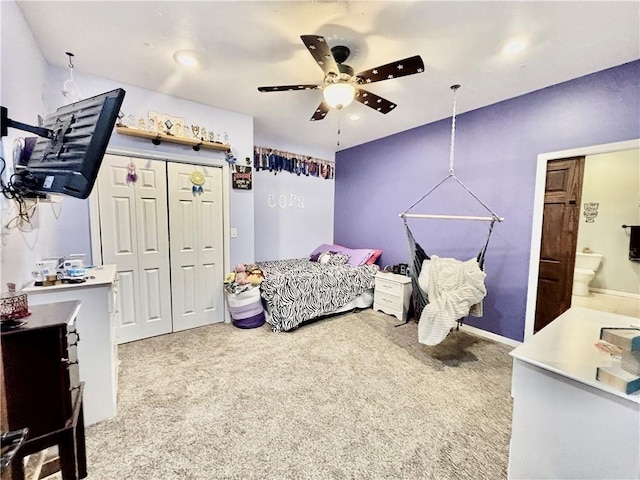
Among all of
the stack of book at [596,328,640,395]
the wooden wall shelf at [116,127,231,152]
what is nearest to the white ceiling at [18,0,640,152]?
the wooden wall shelf at [116,127,231,152]

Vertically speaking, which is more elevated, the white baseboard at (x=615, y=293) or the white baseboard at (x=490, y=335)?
the white baseboard at (x=615, y=293)

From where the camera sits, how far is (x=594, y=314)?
153 cm

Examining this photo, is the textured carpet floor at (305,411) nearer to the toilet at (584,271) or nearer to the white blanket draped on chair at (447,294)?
the white blanket draped on chair at (447,294)

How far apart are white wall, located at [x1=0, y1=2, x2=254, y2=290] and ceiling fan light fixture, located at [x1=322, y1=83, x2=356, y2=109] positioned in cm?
166

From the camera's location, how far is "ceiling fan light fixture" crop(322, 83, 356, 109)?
6.70 ft

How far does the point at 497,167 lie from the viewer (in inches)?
118

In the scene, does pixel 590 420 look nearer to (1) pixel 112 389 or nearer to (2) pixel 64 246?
(1) pixel 112 389

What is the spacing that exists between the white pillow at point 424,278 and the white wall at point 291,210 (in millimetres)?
2418

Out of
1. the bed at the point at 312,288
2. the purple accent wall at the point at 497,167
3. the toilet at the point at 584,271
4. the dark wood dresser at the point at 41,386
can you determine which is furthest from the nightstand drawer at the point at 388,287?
the toilet at the point at 584,271

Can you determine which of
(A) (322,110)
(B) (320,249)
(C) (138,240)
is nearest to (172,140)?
(C) (138,240)

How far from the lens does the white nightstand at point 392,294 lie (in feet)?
11.5

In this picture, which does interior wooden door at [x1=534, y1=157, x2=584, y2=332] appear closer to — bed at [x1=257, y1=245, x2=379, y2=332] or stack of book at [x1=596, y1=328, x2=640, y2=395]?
bed at [x1=257, y1=245, x2=379, y2=332]

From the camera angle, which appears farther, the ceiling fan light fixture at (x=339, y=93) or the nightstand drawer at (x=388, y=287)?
the nightstand drawer at (x=388, y=287)

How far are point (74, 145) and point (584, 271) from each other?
6506 millimetres
